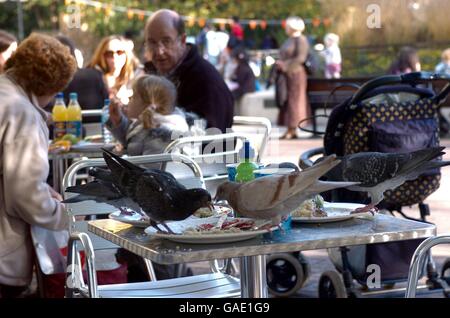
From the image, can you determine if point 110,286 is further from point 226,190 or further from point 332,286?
point 332,286

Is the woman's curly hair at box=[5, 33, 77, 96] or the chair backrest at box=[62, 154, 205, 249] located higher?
the woman's curly hair at box=[5, 33, 77, 96]

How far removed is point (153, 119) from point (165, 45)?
3.19 feet

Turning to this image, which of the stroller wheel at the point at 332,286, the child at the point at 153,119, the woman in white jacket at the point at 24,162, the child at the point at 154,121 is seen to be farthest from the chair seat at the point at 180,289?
the child at the point at 153,119

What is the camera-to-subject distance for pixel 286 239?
2.95 metres

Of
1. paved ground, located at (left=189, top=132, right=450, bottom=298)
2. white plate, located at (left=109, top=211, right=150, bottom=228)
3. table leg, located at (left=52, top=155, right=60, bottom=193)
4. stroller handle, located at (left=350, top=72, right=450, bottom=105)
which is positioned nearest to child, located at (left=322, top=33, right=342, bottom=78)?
paved ground, located at (left=189, top=132, right=450, bottom=298)

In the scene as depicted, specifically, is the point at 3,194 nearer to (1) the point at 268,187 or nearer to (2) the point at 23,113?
(2) the point at 23,113

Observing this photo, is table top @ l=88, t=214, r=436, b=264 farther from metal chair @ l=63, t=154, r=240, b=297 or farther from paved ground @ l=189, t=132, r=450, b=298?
paved ground @ l=189, t=132, r=450, b=298

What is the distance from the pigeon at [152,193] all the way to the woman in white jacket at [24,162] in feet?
4.25

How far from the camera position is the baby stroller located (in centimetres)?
531

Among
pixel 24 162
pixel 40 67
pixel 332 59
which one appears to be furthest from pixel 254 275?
pixel 332 59

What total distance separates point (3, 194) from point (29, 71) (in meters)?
0.64

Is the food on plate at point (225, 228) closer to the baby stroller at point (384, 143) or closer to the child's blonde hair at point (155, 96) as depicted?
the baby stroller at point (384, 143)

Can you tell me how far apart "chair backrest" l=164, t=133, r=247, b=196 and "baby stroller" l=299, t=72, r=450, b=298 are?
457 millimetres
